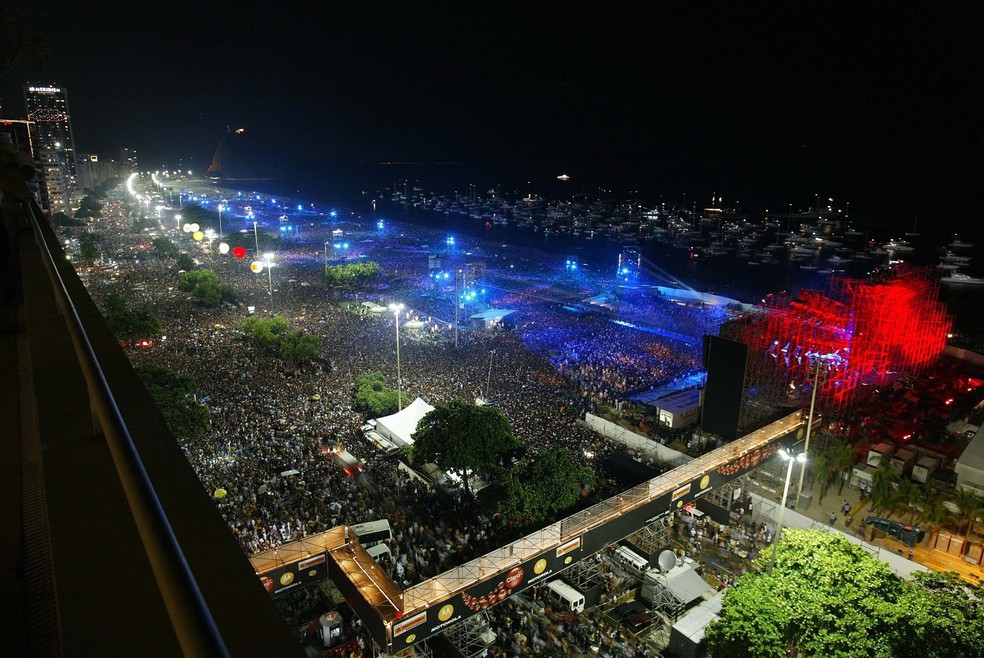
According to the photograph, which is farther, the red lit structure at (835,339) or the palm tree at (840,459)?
the red lit structure at (835,339)

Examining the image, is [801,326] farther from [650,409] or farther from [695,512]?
[695,512]

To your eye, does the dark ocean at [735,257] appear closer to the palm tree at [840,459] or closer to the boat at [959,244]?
the boat at [959,244]

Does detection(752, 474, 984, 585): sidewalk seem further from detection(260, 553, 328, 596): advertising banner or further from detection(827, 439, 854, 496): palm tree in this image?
detection(260, 553, 328, 596): advertising banner

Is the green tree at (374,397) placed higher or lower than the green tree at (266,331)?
lower

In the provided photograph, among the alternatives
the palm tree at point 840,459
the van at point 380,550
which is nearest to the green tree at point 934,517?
the palm tree at point 840,459

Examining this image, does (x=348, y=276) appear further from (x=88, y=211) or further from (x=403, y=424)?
(x=88, y=211)

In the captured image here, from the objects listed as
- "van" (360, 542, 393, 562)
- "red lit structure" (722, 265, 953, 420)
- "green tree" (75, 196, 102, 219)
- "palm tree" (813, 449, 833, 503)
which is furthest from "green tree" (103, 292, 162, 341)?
"green tree" (75, 196, 102, 219)

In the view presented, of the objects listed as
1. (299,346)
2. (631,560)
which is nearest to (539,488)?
(631,560)
